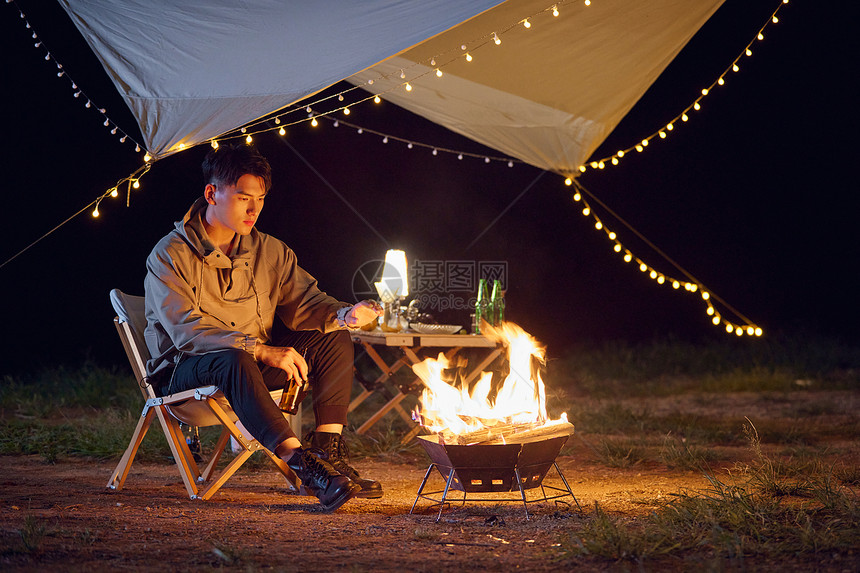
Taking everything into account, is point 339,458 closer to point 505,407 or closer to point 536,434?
point 505,407

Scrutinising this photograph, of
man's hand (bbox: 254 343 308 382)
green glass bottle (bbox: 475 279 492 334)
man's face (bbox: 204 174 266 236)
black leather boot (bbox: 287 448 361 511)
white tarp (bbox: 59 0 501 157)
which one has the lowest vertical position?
black leather boot (bbox: 287 448 361 511)

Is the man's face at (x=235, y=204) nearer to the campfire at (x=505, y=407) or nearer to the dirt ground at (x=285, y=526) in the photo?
the campfire at (x=505, y=407)

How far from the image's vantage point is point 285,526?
7.80 ft

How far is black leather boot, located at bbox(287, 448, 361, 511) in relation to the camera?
2.51m

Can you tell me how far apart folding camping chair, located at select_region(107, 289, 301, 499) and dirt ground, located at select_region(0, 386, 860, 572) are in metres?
0.08

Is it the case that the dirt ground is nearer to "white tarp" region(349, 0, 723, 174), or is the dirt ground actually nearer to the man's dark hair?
the man's dark hair

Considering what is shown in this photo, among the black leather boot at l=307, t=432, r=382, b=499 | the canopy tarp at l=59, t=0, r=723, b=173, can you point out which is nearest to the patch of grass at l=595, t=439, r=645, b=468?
the black leather boot at l=307, t=432, r=382, b=499

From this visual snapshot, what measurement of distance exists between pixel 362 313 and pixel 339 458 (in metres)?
0.51

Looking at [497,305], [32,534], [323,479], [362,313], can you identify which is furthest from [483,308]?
[32,534]

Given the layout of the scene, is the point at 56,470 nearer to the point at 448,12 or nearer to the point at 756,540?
the point at 448,12

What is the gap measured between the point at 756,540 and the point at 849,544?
0.21 m

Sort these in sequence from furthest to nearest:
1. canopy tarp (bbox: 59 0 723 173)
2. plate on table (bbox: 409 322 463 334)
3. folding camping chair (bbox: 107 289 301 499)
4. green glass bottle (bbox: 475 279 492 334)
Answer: green glass bottle (bbox: 475 279 492 334), plate on table (bbox: 409 322 463 334), canopy tarp (bbox: 59 0 723 173), folding camping chair (bbox: 107 289 301 499)

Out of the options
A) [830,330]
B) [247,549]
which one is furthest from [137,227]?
[830,330]

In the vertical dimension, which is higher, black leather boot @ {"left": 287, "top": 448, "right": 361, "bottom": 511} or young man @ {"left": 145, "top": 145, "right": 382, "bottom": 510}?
young man @ {"left": 145, "top": 145, "right": 382, "bottom": 510}
